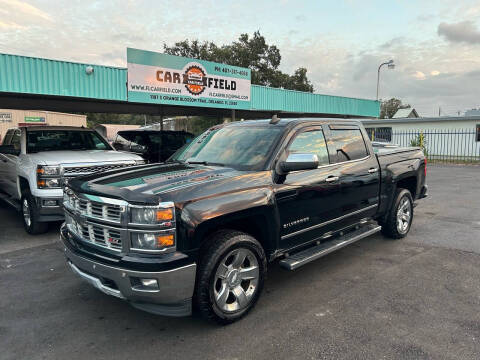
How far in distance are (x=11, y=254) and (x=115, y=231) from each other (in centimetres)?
337

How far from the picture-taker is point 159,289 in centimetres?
273

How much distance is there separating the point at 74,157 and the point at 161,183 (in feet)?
12.1

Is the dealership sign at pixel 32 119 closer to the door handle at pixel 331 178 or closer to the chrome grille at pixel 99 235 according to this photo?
the chrome grille at pixel 99 235

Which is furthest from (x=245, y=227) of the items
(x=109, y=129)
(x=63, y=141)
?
(x=109, y=129)

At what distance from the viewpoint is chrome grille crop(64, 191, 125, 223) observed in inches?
112

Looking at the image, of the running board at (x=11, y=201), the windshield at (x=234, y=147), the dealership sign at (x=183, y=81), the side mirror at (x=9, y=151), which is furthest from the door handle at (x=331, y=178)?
the dealership sign at (x=183, y=81)

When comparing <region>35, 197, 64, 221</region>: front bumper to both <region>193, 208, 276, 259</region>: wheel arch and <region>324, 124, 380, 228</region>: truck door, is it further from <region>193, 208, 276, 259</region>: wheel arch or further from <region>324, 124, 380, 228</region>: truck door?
<region>324, 124, 380, 228</region>: truck door

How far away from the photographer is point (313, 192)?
3850 mm

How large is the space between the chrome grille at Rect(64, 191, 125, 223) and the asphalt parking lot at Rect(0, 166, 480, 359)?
105 centimetres

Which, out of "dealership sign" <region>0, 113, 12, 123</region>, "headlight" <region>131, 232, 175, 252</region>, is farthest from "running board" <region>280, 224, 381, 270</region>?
"dealership sign" <region>0, 113, 12, 123</region>

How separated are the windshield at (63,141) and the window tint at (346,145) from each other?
4.99 metres

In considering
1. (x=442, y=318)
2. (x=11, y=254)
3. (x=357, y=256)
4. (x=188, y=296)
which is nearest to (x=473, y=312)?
(x=442, y=318)

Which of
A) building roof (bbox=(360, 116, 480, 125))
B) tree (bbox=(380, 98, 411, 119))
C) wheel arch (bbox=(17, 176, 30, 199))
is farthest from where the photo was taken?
tree (bbox=(380, 98, 411, 119))

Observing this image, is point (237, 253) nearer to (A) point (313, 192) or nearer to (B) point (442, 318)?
(A) point (313, 192)
